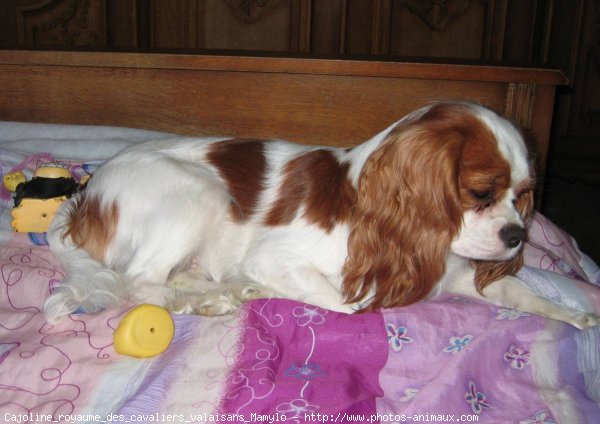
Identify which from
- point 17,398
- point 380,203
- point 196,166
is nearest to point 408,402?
point 380,203

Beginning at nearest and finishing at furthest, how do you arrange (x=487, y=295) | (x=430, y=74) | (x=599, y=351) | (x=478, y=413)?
(x=478, y=413) → (x=599, y=351) → (x=487, y=295) → (x=430, y=74)

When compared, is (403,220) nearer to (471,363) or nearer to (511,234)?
(511,234)

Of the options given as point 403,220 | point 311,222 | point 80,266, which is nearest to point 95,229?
point 80,266

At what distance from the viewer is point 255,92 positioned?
112 inches

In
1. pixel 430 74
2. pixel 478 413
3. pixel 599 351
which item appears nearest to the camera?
pixel 478 413

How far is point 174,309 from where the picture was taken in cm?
196

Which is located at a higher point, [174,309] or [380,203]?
[380,203]

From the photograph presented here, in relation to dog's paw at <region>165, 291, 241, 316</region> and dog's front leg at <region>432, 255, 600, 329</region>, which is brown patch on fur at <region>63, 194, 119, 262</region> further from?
dog's front leg at <region>432, 255, 600, 329</region>

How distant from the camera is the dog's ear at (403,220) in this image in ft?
6.18

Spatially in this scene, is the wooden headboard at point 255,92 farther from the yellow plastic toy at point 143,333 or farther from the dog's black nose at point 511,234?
the yellow plastic toy at point 143,333

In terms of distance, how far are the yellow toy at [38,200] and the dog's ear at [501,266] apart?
1.58 meters

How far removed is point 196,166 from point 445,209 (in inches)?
36.2

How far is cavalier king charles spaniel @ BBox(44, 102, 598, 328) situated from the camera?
1.88 metres

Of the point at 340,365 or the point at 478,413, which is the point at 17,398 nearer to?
the point at 340,365
